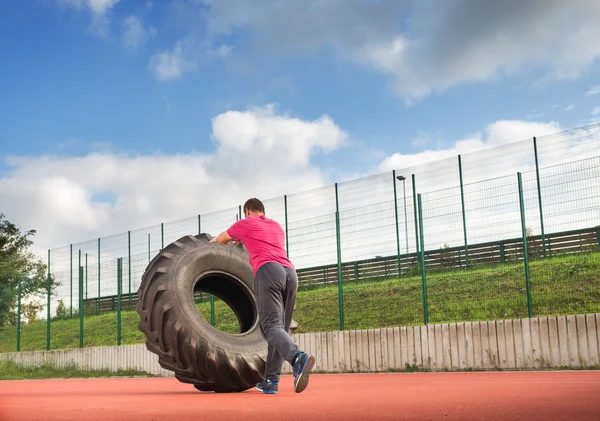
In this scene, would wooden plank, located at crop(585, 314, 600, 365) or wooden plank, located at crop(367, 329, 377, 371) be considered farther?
wooden plank, located at crop(367, 329, 377, 371)

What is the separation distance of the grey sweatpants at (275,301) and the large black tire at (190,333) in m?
0.74

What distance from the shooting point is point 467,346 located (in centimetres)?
1088

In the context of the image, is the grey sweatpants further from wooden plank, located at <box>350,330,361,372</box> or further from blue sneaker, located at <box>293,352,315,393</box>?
wooden plank, located at <box>350,330,361,372</box>

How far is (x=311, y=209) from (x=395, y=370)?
610cm

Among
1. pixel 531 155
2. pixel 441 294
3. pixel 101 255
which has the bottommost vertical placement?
pixel 441 294

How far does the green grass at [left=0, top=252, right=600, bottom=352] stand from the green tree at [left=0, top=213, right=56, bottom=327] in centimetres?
433

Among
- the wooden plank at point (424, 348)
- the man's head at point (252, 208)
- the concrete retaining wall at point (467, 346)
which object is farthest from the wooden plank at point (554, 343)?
the man's head at point (252, 208)

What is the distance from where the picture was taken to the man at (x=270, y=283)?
219 inches

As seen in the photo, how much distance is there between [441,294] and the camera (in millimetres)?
13766

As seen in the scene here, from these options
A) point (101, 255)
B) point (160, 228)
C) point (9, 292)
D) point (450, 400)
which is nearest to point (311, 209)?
point (160, 228)

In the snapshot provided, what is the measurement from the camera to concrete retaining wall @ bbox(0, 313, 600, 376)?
393 inches

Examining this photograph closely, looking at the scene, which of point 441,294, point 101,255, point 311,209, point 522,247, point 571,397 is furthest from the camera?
point 101,255

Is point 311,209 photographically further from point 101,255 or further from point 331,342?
point 101,255

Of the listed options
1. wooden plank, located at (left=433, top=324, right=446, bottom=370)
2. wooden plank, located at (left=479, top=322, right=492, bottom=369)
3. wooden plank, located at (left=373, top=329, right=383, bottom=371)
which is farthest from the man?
wooden plank, located at (left=373, top=329, right=383, bottom=371)
